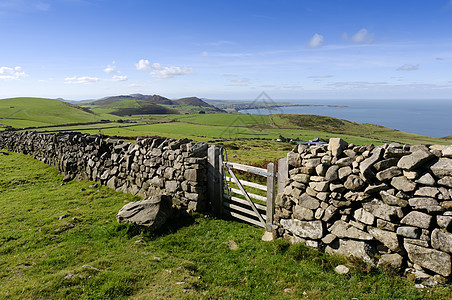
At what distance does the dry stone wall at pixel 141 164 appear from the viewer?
1125cm

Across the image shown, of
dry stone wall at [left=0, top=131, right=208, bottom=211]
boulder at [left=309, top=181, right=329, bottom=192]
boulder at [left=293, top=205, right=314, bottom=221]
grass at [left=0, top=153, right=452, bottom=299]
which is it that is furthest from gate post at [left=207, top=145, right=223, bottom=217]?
boulder at [left=309, top=181, right=329, bottom=192]

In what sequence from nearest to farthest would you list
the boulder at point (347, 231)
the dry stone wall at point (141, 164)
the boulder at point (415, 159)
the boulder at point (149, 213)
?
the boulder at point (415, 159), the boulder at point (347, 231), the boulder at point (149, 213), the dry stone wall at point (141, 164)

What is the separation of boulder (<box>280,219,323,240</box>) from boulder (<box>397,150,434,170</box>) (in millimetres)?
2805

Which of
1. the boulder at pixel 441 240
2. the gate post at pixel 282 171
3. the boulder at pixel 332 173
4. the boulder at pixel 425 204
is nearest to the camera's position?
the boulder at pixel 441 240

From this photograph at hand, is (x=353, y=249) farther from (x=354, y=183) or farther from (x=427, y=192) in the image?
(x=427, y=192)

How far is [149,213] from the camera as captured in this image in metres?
9.88

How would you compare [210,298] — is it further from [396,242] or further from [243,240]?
[396,242]

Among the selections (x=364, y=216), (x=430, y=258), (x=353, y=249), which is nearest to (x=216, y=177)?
(x=353, y=249)

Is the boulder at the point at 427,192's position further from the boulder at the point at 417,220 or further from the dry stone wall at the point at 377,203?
the boulder at the point at 417,220

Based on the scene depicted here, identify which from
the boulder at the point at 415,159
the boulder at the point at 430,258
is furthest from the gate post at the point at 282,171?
the boulder at the point at 430,258

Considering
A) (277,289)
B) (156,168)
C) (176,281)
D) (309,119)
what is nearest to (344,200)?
(277,289)

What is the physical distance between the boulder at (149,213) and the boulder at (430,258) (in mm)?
7909

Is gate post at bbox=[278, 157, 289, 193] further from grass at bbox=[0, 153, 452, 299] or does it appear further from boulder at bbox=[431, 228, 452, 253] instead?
boulder at bbox=[431, 228, 452, 253]

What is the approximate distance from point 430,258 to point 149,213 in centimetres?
869
